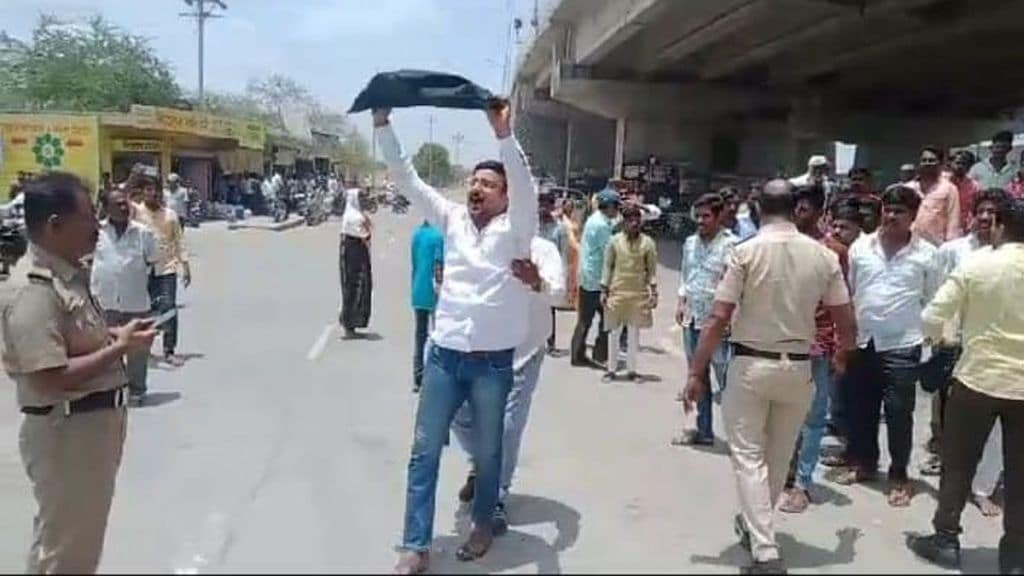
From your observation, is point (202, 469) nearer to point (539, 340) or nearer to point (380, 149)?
point (539, 340)

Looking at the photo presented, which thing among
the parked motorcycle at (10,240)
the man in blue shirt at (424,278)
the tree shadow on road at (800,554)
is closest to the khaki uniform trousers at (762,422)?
the tree shadow on road at (800,554)

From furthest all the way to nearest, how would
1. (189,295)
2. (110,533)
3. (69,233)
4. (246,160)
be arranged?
(246,160), (189,295), (110,533), (69,233)

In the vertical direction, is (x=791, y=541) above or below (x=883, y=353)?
below

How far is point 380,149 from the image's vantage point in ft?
15.2

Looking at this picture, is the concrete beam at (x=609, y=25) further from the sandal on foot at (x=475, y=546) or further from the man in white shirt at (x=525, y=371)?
the sandal on foot at (x=475, y=546)

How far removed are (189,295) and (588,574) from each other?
47.5 feet

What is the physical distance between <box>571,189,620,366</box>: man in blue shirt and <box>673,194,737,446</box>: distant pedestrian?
9.31 ft

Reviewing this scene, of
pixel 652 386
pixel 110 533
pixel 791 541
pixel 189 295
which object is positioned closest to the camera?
pixel 110 533

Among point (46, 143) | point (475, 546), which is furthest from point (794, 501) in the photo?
point (46, 143)

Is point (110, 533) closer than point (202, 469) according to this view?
Yes

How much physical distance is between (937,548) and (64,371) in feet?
11.9

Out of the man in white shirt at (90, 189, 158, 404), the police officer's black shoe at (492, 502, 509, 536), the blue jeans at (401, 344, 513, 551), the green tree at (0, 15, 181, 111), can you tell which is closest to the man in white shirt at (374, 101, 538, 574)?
the blue jeans at (401, 344, 513, 551)

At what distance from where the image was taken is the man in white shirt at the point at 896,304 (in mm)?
6270

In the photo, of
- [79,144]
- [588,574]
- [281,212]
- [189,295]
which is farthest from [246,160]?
[588,574]
